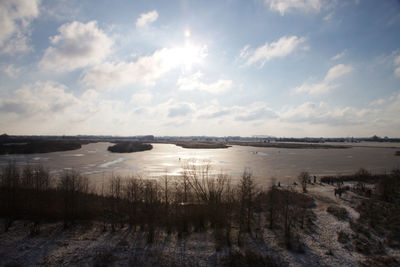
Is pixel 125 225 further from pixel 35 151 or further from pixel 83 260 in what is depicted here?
pixel 35 151

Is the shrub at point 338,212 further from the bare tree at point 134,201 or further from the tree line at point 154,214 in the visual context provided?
the bare tree at point 134,201

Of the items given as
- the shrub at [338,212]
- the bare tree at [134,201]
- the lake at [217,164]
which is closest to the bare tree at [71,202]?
the bare tree at [134,201]

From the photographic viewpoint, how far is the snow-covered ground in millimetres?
10508

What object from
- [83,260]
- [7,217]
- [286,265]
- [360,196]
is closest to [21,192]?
[7,217]

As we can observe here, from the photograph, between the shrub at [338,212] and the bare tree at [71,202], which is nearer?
the bare tree at [71,202]

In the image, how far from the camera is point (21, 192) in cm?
1800

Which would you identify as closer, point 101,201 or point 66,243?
point 66,243

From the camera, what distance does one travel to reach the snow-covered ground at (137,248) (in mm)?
10508

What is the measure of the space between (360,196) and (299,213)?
10532 millimetres

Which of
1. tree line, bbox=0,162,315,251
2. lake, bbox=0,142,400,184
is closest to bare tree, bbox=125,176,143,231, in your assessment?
tree line, bbox=0,162,315,251

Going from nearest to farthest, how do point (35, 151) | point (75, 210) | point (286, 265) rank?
point (286, 265)
point (75, 210)
point (35, 151)

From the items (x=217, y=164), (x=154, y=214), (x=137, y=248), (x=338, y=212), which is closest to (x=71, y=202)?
(x=154, y=214)

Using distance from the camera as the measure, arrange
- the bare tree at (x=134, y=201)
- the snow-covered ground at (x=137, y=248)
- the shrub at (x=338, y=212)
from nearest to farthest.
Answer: the snow-covered ground at (x=137, y=248) → the bare tree at (x=134, y=201) → the shrub at (x=338, y=212)

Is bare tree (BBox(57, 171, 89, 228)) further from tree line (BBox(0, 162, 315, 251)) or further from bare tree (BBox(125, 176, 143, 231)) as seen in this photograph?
bare tree (BBox(125, 176, 143, 231))
